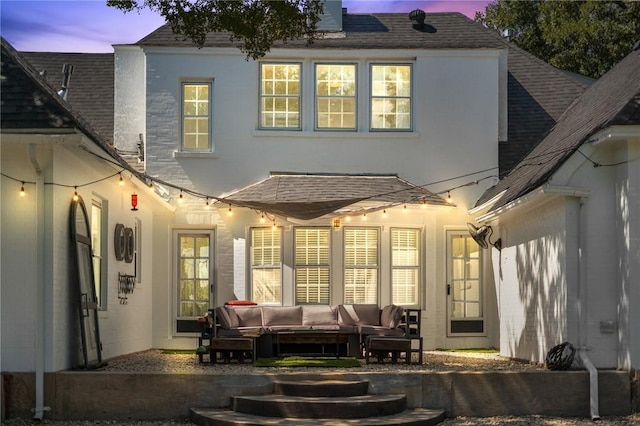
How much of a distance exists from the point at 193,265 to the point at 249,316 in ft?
8.70

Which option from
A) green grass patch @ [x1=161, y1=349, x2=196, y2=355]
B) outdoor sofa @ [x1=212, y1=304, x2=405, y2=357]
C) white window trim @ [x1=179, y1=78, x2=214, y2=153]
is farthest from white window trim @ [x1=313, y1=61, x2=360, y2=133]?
green grass patch @ [x1=161, y1=349, x2=196, y2=355]

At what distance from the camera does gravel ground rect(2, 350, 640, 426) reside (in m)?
12.8

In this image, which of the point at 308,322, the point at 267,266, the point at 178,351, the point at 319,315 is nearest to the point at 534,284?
the point at 319,315

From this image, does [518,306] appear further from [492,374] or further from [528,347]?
[492,374]

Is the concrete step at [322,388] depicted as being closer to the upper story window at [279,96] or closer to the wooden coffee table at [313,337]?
the wooden coffee table at [313,337]

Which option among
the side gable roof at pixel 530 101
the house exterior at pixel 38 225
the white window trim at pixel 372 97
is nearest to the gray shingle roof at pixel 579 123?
the side gable roof at pixel 530 101

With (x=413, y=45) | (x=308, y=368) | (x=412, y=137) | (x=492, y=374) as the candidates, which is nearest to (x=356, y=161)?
(x=412, y=137)

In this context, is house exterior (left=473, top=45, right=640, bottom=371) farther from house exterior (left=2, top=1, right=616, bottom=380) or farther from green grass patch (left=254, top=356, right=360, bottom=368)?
house exterior (left=2, top=1, right=616, bottom=380)

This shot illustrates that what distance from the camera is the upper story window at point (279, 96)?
20.0 metres

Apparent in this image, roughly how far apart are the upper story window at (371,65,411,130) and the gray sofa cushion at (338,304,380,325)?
3.64 meters

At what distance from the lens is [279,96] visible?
65.7 ft

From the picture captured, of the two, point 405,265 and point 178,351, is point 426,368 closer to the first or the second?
point 405,265

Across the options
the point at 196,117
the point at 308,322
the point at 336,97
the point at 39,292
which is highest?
the point at 336,97

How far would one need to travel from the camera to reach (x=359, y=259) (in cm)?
1939
